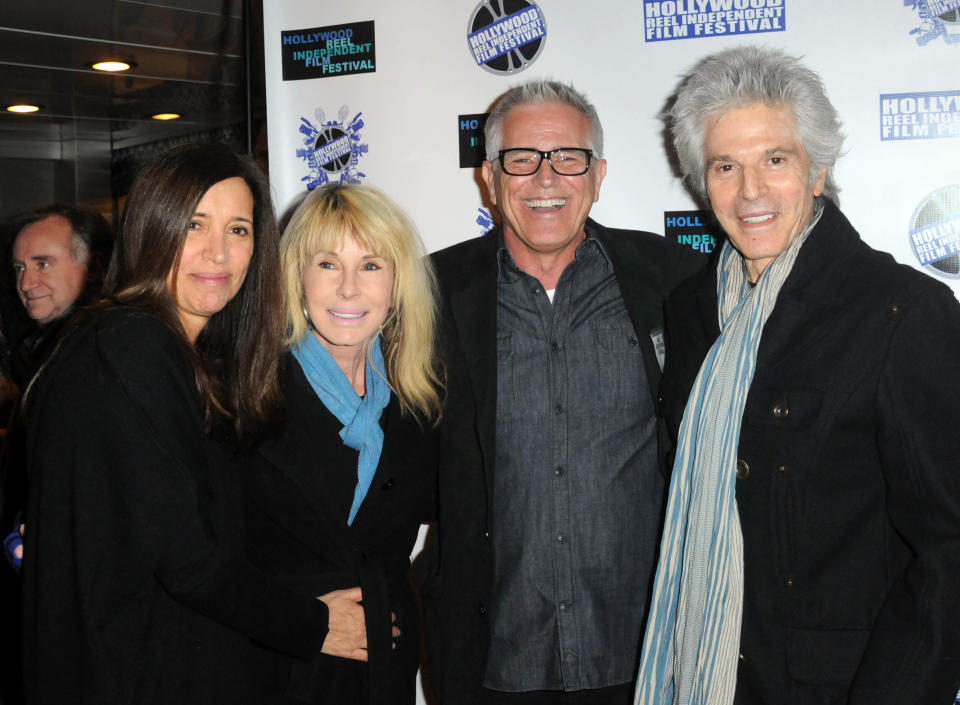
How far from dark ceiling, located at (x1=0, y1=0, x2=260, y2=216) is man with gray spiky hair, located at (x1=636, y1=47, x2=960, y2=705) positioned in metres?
2.13

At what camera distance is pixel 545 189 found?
8.01ft

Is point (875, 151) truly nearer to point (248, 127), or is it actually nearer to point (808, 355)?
point (808, 355)

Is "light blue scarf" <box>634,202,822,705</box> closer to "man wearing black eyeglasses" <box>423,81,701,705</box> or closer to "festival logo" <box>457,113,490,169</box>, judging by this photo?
"man wearing black eyeglasses" <box>423,81,701,705</box>

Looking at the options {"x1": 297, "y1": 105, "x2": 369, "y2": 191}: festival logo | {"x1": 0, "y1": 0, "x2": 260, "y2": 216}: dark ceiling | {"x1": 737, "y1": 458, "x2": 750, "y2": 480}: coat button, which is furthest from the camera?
{"x1": 0, "y1": 0, "x2": 260, "y2": 216}: dark ceiling

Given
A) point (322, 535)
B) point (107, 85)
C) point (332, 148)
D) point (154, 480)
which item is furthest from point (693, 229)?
point (107, 85)

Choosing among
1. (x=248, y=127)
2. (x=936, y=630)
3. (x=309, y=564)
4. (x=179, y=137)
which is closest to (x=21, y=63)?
(x=179, y=137)

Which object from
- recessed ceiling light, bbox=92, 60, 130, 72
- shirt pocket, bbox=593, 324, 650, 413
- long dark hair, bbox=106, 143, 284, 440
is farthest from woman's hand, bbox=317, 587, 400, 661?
recessed ceiling light, bbox=92, 60, 130, 72

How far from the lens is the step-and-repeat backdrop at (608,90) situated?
2.59 metres

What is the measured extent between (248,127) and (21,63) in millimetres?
3764

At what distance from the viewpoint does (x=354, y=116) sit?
3.10 m

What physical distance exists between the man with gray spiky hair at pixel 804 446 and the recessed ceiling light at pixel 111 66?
5.26 m

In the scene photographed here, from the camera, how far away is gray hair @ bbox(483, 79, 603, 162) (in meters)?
2.51

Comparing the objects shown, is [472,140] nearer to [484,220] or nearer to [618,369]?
[484,220]

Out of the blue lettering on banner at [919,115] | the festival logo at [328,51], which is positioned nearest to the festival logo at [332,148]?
the festival logo at [328,51]
